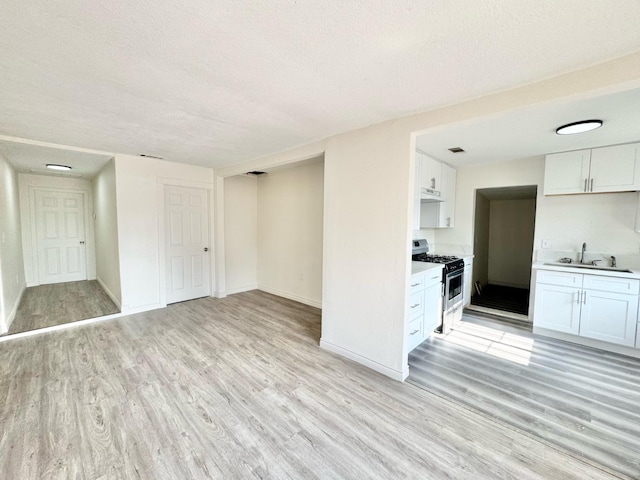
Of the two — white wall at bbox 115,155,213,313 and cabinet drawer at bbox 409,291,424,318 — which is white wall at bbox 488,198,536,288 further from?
white wall at bbox 115,155,213,313

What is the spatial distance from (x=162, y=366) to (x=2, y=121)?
286cm

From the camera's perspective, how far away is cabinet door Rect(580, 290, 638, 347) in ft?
9.32

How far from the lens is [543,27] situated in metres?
1.28

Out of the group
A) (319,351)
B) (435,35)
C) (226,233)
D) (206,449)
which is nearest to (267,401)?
(206,449)

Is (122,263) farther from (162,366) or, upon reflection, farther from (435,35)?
(435,35)

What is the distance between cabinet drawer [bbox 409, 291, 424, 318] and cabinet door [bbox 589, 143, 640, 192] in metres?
2.54

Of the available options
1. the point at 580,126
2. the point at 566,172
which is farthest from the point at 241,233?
the point at 566,172

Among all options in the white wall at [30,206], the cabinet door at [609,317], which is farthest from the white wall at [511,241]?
the white wall at [30,206]

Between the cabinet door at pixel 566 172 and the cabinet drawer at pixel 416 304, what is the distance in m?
2.36

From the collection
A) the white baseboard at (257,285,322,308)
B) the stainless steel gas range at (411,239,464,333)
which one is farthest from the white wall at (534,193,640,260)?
the white baseboard at (257,285,322,308)

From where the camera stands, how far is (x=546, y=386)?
2338 mm

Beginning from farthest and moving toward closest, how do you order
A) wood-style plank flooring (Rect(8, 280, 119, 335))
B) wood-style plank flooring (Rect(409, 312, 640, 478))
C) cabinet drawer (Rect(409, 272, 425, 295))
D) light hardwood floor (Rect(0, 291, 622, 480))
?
wood-style plank flooring (Rect(8, 280, 119, 335))
cabinet drawer (Rect(409, 272, 425, 295))
wood-style plank flooring (Rect(409, 312, 640, 478))
light hardwood floor (Rect(0, 291, 622, 480))

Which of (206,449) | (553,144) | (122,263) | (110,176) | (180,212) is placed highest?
(553,144)

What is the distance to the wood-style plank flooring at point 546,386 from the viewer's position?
179 cm
